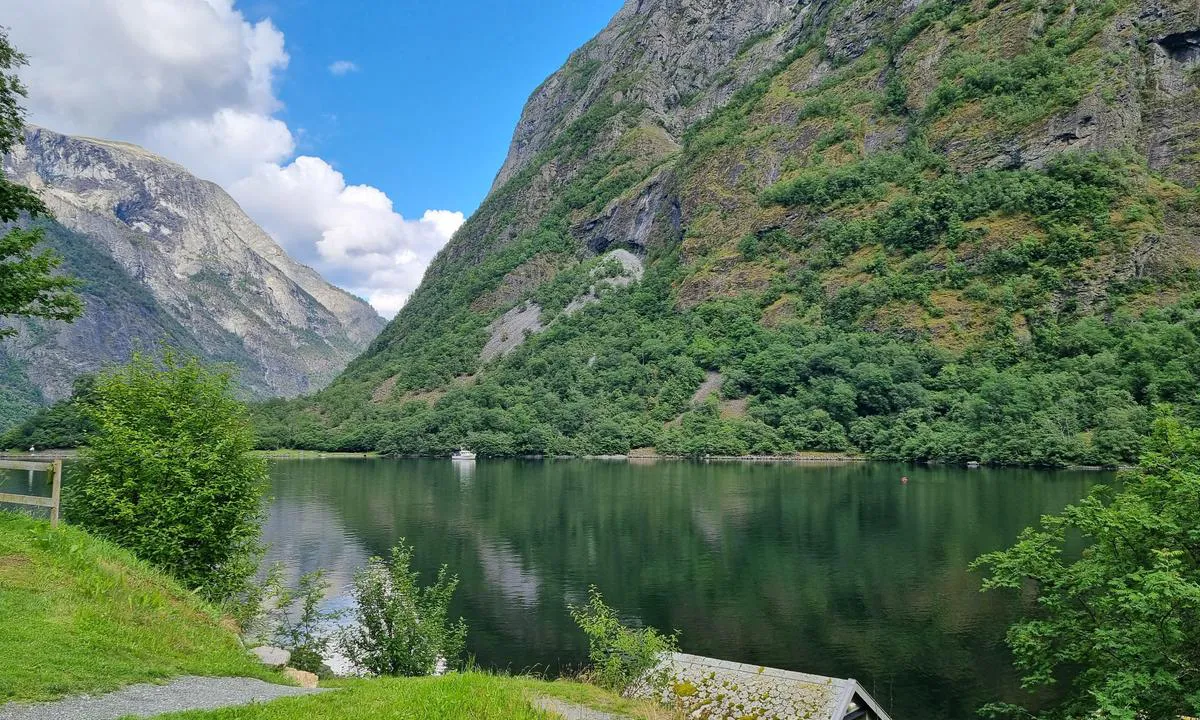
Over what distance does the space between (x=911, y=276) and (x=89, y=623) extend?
140 metres

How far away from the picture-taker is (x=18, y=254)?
1914 cm

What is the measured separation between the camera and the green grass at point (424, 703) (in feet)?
33.9

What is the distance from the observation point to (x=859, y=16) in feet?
620

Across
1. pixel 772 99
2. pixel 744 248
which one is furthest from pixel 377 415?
pixel 772 99

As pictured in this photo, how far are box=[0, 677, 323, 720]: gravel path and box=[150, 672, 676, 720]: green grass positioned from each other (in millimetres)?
697

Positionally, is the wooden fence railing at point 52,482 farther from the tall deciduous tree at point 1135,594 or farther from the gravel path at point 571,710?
the tall deciduous tree at point 1135,594

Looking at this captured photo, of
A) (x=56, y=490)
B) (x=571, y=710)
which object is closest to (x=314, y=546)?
(x=56, y=490)

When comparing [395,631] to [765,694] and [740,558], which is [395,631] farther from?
[740,558]

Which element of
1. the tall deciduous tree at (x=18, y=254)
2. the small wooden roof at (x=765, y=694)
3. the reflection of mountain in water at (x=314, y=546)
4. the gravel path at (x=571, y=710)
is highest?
the tall deciduous tree at (x=18, y=254)

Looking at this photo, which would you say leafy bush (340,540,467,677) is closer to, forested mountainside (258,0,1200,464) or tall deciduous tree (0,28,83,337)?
tall deciduous tree (0,28,83,337)

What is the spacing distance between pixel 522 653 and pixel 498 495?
5247cm

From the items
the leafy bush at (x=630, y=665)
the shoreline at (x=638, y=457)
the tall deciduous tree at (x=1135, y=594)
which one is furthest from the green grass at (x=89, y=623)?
the shoreline at (x=638, y=457)

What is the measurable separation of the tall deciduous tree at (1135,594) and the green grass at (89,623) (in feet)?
58.4

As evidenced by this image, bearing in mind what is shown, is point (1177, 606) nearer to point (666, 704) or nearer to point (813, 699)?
point (813, 699)
